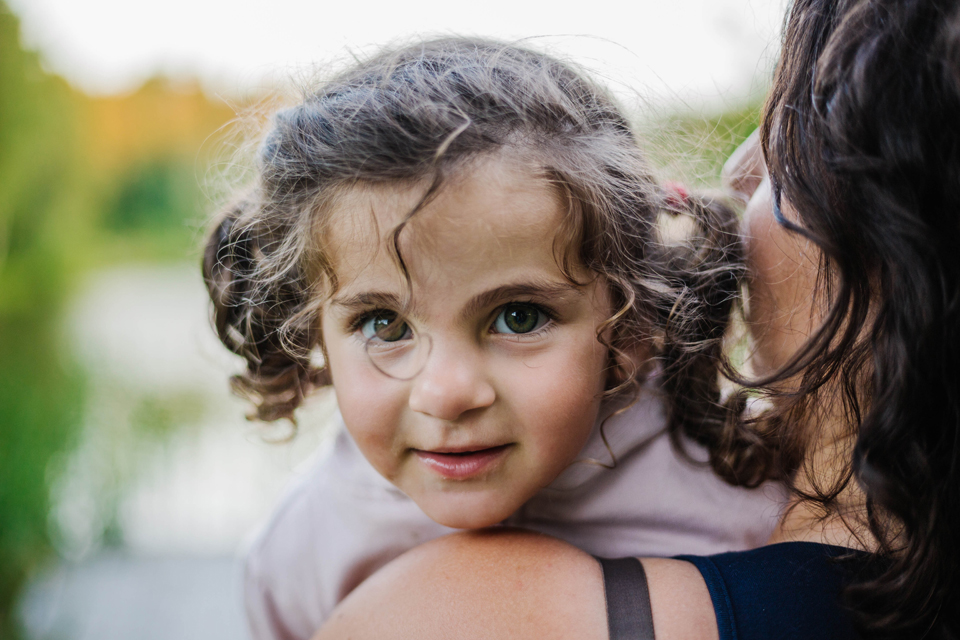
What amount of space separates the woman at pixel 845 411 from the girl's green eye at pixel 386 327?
0.34m

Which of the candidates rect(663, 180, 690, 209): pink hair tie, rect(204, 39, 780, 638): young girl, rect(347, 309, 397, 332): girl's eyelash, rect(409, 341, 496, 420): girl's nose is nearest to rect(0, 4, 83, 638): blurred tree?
rect(204, 39, 780, 638): young girl

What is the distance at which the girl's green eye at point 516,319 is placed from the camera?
3.58 ft

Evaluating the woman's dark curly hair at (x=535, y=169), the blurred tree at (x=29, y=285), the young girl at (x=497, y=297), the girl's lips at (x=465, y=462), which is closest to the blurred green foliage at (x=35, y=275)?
the blurred tree at (x=29, y=285)

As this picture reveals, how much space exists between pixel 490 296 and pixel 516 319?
0.22 feet

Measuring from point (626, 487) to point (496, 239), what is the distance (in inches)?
21.3

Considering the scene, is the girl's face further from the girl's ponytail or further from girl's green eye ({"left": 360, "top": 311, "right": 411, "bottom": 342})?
the girl's ponytail

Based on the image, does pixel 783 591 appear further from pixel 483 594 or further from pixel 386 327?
pixel 386 327

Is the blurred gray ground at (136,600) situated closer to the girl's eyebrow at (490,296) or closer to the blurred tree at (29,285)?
the blurred tree at (29,285)

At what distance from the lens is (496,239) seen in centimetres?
104

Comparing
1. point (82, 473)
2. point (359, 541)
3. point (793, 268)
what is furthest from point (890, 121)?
point (82, 473)

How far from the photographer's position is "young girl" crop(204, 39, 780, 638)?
1051mm

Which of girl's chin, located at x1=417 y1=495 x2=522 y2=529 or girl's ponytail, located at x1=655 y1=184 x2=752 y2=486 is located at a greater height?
girl's ponytail, located at x1=655 y1=184 x2=752 y2=486

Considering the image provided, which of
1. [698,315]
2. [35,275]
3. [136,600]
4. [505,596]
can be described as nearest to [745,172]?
[698,315]

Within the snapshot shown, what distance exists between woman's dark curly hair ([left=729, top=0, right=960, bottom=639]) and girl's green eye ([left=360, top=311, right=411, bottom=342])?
0.59 metres
